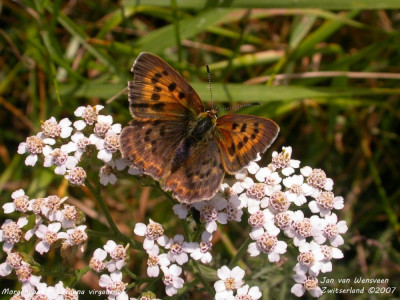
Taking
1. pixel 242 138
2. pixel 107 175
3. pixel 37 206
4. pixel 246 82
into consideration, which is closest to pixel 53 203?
pixel 37 206

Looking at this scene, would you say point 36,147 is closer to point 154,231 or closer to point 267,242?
point 154,231

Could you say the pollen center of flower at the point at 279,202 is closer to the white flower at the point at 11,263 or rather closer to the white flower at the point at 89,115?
the white flower at the point at 89,115

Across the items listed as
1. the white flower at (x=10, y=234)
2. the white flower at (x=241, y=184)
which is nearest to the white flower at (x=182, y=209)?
the white flower at (x=241, y=184)

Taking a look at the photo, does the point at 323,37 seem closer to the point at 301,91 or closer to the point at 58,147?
the point at 301,91

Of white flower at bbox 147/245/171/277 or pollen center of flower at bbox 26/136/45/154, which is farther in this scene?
pollen center of flower at bbox 26/136/45/154

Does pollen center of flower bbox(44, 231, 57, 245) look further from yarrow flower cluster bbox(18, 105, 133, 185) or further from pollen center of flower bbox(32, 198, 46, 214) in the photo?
yarrow flower cluster bbox(18, 105, 133, 185)

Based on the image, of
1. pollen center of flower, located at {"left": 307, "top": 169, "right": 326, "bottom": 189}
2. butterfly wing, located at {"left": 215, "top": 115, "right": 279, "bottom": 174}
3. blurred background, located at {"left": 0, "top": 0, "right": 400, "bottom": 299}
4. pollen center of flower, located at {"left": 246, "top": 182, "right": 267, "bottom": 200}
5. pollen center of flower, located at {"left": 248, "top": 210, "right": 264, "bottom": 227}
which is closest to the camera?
butterfly wing, located at {"left": 215, "top": 115, "right": 279, "bottom": 174}

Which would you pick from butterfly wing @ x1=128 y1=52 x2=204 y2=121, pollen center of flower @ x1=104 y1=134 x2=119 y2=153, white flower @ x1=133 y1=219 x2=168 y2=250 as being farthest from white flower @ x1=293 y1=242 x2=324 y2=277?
pollen center of flower @ x1=104 y1=134 x2=119 y2=153
